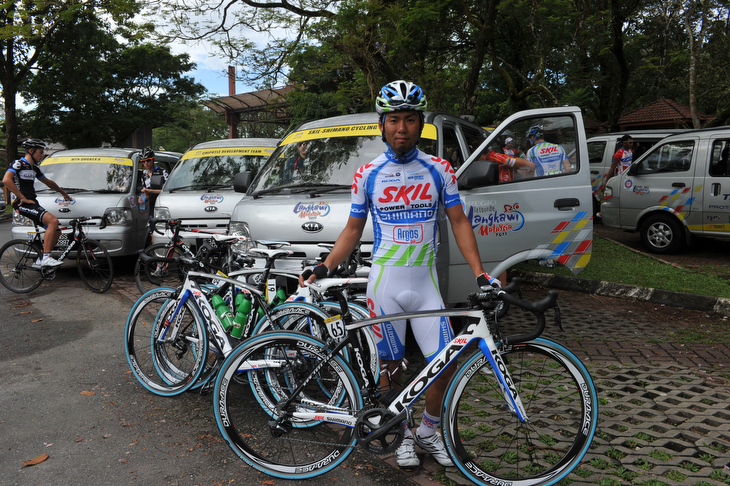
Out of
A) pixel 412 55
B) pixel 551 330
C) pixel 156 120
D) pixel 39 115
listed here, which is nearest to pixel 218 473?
pixel 551 330

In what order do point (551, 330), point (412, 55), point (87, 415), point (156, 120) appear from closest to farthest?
point (87, 415) → point (551, 330) → point (412, 55) → point (156, 120)

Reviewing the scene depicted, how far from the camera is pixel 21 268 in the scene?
7895 mm

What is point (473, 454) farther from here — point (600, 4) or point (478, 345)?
point (600, 4)

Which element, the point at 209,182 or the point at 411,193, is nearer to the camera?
the point at 411,193

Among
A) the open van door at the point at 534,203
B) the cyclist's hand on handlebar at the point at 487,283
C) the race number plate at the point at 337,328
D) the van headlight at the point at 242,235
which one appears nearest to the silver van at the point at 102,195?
the van headlight at the point at 242,235

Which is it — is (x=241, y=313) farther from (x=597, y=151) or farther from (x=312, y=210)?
(x=597, y=151)

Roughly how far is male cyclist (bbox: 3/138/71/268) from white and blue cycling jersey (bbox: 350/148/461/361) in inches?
251

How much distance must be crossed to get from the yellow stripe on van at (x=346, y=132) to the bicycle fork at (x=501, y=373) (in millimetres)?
2919

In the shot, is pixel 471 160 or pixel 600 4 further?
pixel 600 4

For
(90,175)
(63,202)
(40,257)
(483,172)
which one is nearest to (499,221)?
(483,172)

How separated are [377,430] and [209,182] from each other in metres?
6.85

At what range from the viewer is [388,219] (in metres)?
3.10

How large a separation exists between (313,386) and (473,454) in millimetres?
925

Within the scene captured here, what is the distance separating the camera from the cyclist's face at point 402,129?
9.97 feet
